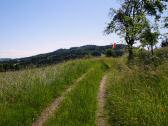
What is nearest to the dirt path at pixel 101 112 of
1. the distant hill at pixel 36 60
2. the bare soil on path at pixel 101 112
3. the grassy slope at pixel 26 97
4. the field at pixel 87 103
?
the bare soil on path at pixel 101 112

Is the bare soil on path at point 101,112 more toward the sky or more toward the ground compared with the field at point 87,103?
more toward the ground

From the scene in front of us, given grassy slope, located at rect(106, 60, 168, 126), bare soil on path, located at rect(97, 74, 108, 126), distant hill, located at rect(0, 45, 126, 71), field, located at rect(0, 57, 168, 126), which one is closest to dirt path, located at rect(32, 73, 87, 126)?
field, located at rect(0, 57, 168, 126)

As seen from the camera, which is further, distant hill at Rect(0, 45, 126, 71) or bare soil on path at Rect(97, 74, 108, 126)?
distant hill at Rect(0, 45, 126, 71)

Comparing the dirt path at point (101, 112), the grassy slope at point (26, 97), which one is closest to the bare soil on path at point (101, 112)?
the dirt path at point (101, 112)

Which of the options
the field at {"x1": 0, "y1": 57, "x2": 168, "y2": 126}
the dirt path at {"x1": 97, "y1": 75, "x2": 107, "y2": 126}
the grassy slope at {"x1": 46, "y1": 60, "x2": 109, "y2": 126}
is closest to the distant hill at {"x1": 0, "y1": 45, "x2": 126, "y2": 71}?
the field at {"x1": 0, "y1": 57, "x2": 168, "y2": 126}

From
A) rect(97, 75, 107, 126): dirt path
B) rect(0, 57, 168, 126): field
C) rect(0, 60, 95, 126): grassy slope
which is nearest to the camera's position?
rect(0, 57, 168, 126): field

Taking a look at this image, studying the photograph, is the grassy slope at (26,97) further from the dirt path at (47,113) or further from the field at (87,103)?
the dirt path at (47,113)

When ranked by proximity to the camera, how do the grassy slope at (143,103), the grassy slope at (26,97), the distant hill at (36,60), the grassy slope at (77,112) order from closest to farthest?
the grassy slope at (143,103)
the grassy slope at (77,112)
the grassy slope at (26,97)
the distant hill at (36,60)

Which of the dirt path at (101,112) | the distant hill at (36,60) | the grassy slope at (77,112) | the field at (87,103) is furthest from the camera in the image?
the distant hill at (36,60)

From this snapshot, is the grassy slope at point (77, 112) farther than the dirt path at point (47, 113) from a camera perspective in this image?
No

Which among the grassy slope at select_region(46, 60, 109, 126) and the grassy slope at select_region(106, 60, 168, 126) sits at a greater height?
the grassy slope at select_region(106, 60, 168, 126)

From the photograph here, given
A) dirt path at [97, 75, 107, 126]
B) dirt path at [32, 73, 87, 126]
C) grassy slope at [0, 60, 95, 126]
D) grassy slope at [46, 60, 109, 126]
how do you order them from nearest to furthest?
grassy slope at [46, 60, 109, 126] < dirt path at [97, 75, 107, 126] < dirt path at [32, 73, 87, 126] < grassy slope at [0, 60, 95, 126]

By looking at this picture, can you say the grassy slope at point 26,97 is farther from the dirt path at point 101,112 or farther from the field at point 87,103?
the dirt path at point 101,112

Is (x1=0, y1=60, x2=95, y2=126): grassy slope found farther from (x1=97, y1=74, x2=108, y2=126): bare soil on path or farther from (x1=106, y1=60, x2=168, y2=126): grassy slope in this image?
(x1=106, y1=60, x2=168, y2=126): grassy slope
